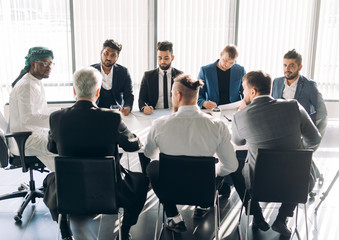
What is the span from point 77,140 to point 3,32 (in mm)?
3871

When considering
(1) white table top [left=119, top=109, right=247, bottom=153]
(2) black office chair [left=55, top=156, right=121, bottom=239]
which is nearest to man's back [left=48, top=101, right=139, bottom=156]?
(2) black office chair [left=55, top=156, right=121, bottom=239]

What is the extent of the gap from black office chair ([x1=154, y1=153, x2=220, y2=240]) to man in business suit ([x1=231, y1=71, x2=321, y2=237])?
443 mm

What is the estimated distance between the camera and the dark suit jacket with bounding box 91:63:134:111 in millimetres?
4027

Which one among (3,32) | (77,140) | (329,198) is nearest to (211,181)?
(77,140)

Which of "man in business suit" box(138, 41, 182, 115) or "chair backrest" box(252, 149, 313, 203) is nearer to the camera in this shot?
"chair backrest" box(252, 149, 313, 203)

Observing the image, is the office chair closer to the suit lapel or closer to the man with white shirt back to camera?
the man with white shirt back to camera

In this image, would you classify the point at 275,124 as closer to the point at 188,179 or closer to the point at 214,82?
the point at 188,179

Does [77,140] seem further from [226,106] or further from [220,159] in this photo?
[226,106]

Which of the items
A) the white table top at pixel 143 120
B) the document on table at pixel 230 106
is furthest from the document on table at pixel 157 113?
the document on table at pixel 230 106

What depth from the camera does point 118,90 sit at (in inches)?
160

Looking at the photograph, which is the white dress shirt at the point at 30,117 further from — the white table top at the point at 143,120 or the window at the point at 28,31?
the window at the point at 28,31

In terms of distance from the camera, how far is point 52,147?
2430 millimetres

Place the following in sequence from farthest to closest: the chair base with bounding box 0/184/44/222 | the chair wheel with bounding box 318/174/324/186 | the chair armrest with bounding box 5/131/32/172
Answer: the chair wheel with bounding box 318/174/324/186 → the chair base with bounding box 0/184/44/222 → the chair armrest with bounding box 5/131/32/172

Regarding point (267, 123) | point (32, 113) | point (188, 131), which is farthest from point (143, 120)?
point (267, 123)
